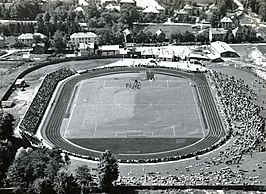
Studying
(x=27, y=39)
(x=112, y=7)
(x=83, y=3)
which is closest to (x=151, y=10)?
(x=112, y=7)

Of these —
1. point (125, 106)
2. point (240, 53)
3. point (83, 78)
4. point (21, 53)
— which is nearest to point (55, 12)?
point (21, 53)

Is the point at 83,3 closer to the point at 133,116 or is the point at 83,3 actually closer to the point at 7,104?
the point at 7,104

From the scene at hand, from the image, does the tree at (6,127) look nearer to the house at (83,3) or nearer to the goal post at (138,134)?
the goal post at (138,134)

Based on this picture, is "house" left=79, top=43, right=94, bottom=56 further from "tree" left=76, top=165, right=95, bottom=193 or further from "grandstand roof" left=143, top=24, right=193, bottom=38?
"tree" left=76, top=165, right=95, bottom=193

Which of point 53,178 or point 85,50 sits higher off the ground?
point 53,178

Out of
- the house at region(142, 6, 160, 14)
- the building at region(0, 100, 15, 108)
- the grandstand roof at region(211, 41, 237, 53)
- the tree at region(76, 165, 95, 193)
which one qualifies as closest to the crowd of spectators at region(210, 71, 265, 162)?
the grandstand roof at region(211, 41, 237, 53)

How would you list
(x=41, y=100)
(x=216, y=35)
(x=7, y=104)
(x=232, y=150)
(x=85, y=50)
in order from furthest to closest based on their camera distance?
1. (x=216, y=35)
2. (x=85, y=50)
3. (x=41, y=100)
4. (x=7, y=104)
5. (x=232, y=150)

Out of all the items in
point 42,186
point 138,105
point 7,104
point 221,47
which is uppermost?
point 42,186

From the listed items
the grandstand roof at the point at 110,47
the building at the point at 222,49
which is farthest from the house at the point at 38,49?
the building at the point at 222,49

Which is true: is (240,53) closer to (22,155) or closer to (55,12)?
(55,12)
